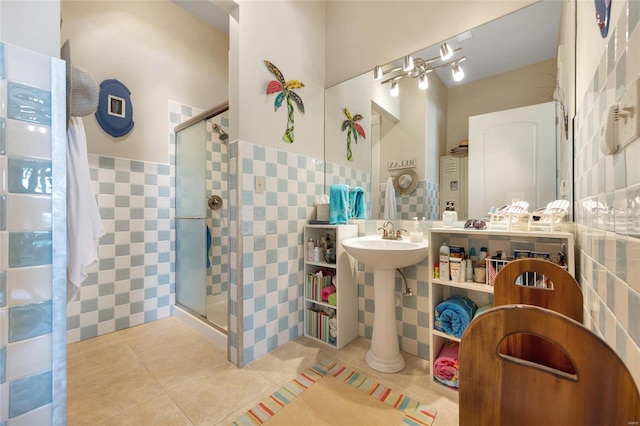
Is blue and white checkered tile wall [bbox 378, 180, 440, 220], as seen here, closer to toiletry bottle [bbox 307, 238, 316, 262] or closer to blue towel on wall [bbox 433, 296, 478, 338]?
blue towel on wall [bbox 433, 296, 478, 338]

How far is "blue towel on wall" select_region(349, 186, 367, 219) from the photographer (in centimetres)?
211

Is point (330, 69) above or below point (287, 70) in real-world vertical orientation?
above

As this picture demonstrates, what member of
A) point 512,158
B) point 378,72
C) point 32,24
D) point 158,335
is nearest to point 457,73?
point 378,72

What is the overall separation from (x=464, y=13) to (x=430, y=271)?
5.23ft

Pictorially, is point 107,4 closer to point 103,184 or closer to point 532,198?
point 103,184

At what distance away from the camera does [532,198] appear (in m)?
1.44

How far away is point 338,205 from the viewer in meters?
1.94

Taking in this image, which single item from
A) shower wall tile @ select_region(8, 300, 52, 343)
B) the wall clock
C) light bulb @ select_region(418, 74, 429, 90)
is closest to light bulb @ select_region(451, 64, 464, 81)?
light bulb @ select_region(418, 74, 429, 90)

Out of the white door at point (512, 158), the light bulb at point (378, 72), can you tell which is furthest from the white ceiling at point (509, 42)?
the light bulb at point (378, 72)

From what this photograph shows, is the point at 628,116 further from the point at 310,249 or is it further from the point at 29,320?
the point at 310,249

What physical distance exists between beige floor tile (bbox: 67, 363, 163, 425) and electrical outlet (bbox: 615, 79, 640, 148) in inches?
79.6

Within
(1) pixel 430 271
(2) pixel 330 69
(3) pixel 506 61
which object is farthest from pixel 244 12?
(1) pixel 430 271

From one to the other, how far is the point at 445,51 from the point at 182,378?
8.45 ft

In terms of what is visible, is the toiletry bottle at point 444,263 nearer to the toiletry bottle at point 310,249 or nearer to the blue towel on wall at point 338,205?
the blue towel on wall at point 338,205
